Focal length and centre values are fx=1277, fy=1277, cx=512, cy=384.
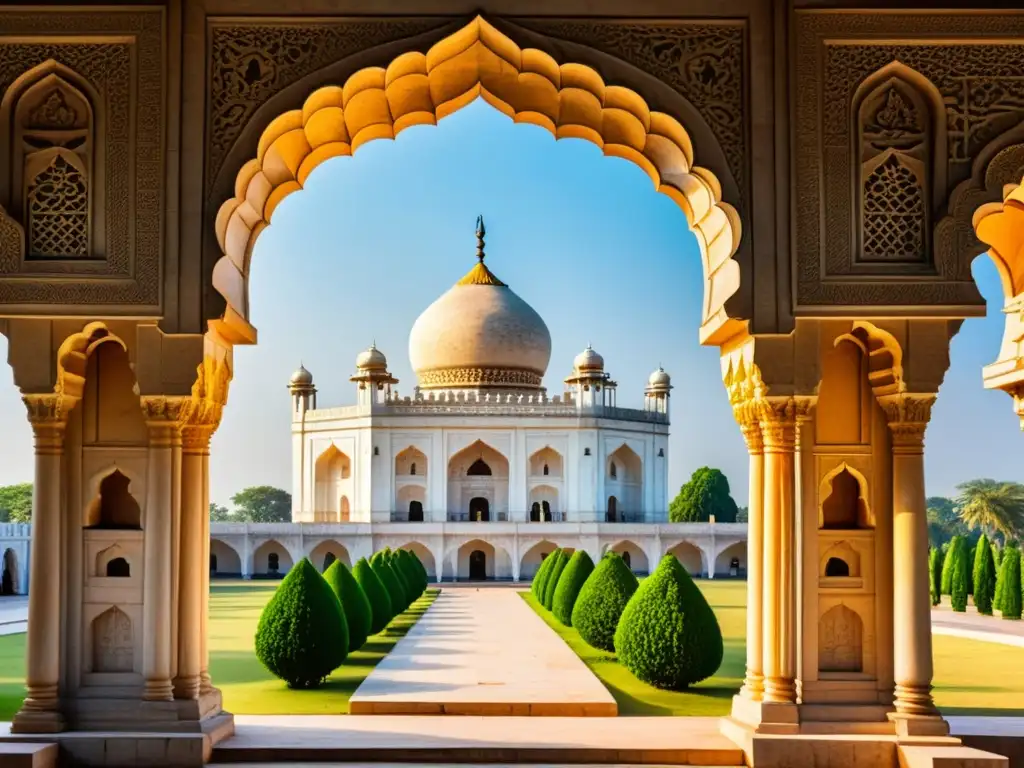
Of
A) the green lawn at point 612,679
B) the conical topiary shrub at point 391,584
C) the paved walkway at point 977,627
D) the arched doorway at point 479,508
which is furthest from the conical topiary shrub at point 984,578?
the arched doorway at point 479,508

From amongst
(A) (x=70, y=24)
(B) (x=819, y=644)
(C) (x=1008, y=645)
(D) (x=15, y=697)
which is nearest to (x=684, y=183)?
(B) (x=819, y=644)

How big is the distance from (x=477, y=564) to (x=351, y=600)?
2403 centimetres

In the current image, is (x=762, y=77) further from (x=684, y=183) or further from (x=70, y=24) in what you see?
(x=70, y=24)

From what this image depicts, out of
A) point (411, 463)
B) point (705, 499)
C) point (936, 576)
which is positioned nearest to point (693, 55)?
point (936, 576)

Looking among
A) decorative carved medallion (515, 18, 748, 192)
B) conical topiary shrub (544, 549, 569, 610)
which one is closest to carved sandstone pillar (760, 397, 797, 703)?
decorative carved medallion (515, 18, 748, 192)

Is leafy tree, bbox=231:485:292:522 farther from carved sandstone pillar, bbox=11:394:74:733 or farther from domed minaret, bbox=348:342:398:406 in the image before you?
carved sandstone pillar, bbox=11:394:74:733

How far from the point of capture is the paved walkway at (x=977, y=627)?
18531mm

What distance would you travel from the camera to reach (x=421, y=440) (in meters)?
39.6

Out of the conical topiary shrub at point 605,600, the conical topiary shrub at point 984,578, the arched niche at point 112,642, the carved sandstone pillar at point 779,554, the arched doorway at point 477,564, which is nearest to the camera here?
the carved sandstone pillar at point 779,554

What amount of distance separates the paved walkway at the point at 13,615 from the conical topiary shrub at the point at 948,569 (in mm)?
17906

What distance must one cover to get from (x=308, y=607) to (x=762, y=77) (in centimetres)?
676

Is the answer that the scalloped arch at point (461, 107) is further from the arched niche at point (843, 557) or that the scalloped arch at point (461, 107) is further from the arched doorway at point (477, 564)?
the arched doorway at point (477, 564)

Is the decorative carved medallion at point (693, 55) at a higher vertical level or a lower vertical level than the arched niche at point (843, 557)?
higher

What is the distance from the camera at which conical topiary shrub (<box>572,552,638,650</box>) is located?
1429 centimetres
